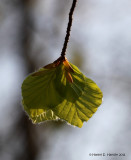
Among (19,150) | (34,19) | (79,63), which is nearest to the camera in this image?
(79,63)

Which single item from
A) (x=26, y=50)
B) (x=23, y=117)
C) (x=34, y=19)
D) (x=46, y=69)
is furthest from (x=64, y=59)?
(x=34, y=19)

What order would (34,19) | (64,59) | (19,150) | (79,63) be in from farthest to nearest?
1. (34,19)
2. (19,150)
3. (79,63)
4. (64,59)

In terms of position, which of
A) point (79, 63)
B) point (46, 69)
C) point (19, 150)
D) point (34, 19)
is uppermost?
point (34, 19)

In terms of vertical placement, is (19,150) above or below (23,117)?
below

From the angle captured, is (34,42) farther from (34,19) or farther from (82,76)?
(82,76)

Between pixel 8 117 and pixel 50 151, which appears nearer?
pixel 8 117

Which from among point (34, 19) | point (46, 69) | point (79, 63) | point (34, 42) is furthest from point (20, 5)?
point (46, 69)
